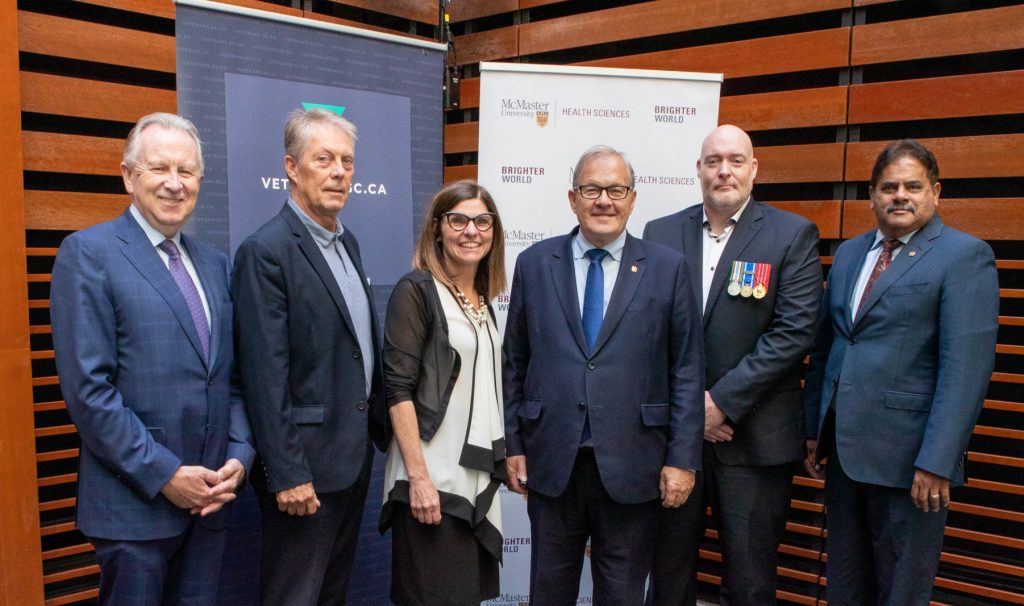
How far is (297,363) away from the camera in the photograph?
1992 millimetres

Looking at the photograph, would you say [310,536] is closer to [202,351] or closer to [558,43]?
[202,351]

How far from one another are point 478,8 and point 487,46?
0.78 feet

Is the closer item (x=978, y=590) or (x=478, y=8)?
(x=978, y=590)

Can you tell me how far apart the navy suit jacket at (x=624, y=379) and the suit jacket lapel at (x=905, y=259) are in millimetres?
577

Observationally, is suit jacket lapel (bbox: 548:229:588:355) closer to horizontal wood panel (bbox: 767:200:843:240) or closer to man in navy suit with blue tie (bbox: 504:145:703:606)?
man in navy suit with blue tie (bbox: 504:145:703:606)

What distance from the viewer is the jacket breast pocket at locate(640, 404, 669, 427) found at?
2066 millimetres

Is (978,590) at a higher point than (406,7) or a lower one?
lower

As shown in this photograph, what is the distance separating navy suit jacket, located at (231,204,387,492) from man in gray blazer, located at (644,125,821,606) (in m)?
1.12

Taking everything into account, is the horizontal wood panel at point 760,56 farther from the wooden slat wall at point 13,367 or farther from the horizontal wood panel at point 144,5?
the wooden slat wall at point 13,367

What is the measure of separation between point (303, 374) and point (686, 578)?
1464 mm

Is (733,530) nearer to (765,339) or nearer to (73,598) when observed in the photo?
(765,339)

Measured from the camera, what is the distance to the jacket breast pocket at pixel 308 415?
1.98 meters

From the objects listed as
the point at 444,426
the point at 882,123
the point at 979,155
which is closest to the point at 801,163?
the point at 882,123

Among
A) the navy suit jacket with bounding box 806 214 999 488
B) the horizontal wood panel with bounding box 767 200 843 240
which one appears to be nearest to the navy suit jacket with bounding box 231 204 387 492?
the navy suit jacket with bounding box 806 214 999 488
